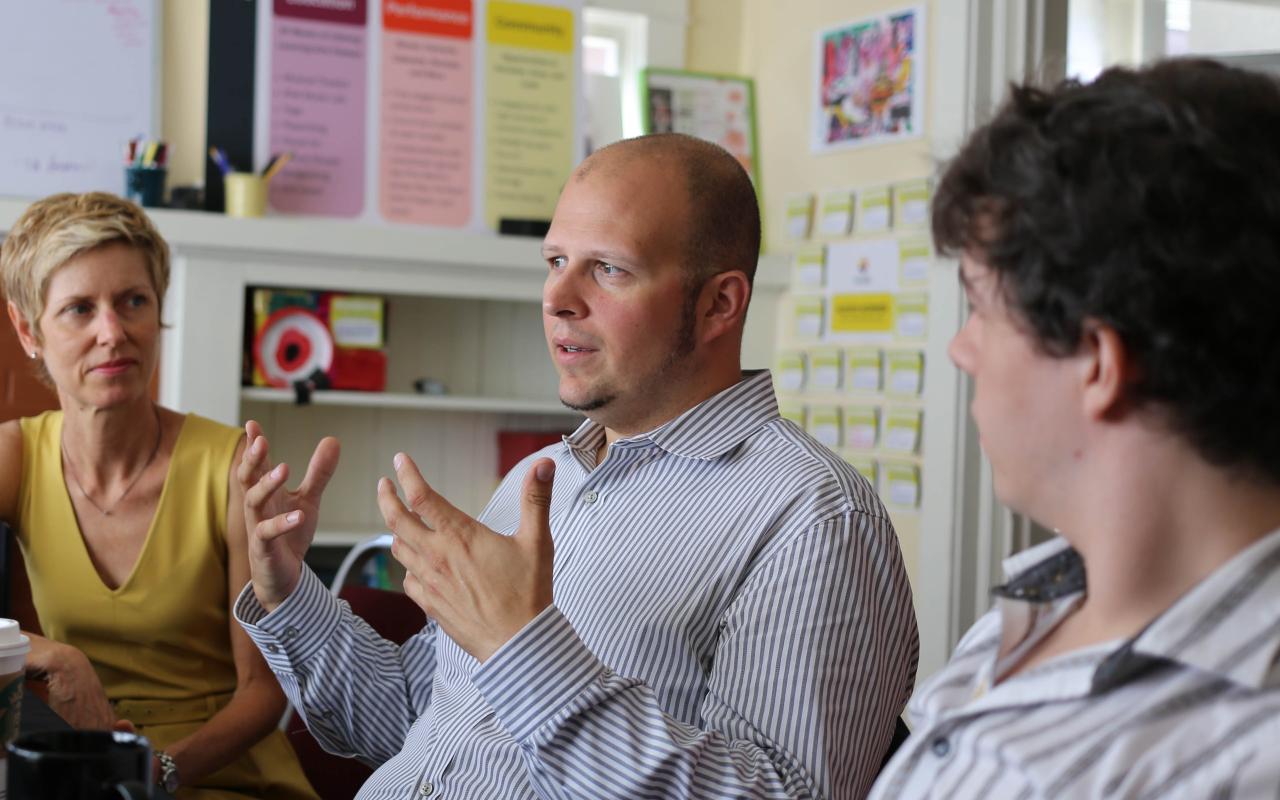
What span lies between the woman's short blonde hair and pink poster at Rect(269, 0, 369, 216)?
4.25 ft

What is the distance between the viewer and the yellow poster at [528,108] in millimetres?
3512

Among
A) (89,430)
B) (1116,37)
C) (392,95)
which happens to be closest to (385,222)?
(392,95)

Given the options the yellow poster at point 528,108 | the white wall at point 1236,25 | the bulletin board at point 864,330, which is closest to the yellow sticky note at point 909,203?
the bulletin board at point 864,330

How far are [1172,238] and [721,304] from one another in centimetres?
88

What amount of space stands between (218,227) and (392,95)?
63 centimetres

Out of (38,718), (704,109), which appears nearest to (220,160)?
(704,109)

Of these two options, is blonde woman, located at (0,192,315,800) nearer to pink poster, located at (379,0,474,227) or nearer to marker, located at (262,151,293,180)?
marker, located at (262,151,293,180)

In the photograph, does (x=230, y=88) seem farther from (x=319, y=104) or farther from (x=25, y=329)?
(x=25, y=329)

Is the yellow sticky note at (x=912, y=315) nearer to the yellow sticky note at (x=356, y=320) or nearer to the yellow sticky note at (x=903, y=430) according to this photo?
the yellow sticky note at (x=903, y=430)

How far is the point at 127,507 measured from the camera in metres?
1.99

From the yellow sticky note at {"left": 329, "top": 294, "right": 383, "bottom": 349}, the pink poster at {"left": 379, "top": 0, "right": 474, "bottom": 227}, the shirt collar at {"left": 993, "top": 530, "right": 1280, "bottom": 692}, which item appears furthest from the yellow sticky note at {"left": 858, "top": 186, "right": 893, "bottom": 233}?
the shirt collar at {"left": 993, "top": 530, "right": 1280, "bottom": 692}

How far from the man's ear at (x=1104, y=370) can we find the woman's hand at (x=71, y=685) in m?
1.26

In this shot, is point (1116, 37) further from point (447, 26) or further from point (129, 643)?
point (129, 643)

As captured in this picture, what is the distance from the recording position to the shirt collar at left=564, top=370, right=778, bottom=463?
1.46 m
